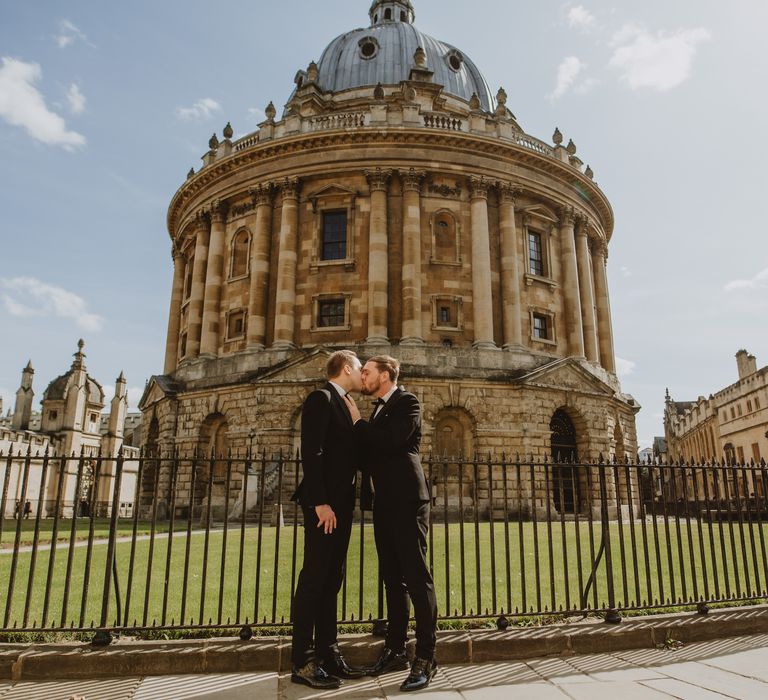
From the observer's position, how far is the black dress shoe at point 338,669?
15.6 feet

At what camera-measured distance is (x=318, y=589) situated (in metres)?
4.66

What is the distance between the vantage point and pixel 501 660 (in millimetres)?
5367

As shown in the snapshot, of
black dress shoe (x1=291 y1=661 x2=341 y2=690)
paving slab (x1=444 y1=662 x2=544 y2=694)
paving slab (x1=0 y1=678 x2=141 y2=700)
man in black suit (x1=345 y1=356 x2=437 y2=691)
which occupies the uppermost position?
man in black suit (x1=345 y1=356 x2=437 y2=691)

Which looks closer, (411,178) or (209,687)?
(209,687)

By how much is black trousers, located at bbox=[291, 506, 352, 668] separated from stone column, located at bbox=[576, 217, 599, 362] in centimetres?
2566

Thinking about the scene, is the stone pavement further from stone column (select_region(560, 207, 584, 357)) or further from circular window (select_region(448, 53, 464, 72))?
circular window (select_region(448, 53, 464, 72))

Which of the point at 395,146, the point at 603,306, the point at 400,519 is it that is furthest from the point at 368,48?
the point at 400,519

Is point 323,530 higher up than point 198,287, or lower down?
lower down

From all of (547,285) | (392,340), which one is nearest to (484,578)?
(392,340)

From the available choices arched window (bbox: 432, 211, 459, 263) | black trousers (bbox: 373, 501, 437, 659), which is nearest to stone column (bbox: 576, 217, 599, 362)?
arched window (bbox: 432, 211, 459, 263)

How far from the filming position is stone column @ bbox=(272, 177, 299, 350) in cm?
2505

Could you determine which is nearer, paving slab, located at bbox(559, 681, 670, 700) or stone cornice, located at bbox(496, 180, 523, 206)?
paving slab, located at bbox(559, 681, 670, 700)

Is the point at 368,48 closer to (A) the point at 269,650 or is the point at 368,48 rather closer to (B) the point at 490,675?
(A) the point at 269,650

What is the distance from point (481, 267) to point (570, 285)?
17.5 feet
